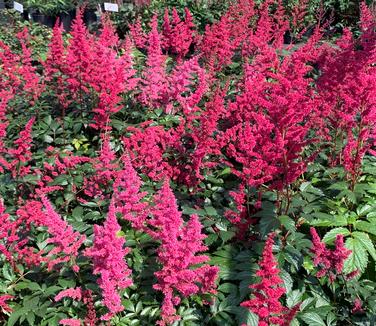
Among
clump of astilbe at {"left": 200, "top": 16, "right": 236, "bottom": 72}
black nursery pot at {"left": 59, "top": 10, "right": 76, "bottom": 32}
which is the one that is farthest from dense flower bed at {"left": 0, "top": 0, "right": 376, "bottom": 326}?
black nursery pot at {"left": 59, "top": 10, "right": 76, "bottom": 32}

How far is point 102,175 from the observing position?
3.94 meters

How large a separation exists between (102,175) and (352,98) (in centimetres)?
215

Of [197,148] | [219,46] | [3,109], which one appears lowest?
[197,148]

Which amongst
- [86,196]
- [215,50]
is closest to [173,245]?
[86,196]

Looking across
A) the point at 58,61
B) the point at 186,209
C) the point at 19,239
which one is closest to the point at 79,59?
the point at 58,61

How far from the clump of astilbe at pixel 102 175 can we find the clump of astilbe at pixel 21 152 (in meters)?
0.54

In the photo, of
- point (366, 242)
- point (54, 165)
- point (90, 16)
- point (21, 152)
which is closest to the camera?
point (366, 242)

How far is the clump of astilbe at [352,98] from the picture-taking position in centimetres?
354

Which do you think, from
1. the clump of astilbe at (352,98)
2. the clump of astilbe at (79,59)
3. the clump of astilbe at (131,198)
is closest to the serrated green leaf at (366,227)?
the clump of astilbe at (352,98)

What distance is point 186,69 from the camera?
4887mm

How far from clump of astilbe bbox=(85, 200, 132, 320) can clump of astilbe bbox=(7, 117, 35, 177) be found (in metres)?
1.36

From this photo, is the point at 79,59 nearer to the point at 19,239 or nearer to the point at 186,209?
the point at 19,239

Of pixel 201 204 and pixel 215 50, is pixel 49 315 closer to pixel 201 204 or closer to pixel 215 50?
pixel 201 204

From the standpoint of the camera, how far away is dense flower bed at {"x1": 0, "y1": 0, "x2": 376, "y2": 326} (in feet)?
9.44
